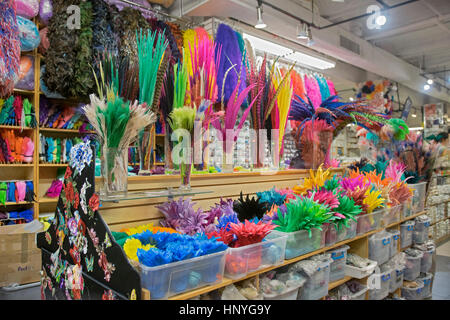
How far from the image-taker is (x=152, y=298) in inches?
38.5

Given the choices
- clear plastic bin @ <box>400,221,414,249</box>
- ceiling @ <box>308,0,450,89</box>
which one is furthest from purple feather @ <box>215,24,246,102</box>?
clear plastic bin @ <box>400,221,414,249</box>

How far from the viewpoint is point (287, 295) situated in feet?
4.62

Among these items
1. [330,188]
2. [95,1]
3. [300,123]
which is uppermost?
[95,1]

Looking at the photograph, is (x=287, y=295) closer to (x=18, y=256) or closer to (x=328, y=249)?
(x=328, y=249)

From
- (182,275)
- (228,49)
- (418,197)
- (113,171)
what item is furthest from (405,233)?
(228,49)

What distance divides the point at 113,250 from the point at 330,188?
4.28 ft

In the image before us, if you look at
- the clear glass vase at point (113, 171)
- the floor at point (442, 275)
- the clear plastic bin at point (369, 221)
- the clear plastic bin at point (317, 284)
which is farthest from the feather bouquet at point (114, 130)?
the floor at point (442, 275)

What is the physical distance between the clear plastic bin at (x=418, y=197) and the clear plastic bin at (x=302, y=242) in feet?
4.83

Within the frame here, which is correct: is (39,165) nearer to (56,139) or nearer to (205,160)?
(56,139)

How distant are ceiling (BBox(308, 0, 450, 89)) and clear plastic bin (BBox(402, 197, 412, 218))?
2.67 meters

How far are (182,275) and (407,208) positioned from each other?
7.05 feet

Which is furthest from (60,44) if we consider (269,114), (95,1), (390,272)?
(390,272)

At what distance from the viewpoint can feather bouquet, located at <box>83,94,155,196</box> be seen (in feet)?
4.00

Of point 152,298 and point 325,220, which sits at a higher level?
point 325,220
